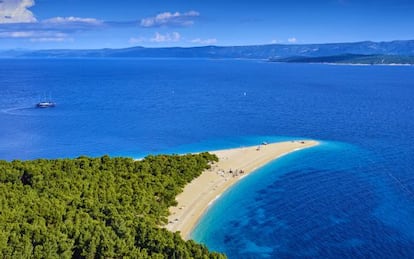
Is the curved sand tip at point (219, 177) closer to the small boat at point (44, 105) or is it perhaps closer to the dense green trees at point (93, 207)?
the dense green trees at point (93, 207)

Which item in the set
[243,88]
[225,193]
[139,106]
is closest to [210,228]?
[225,193]

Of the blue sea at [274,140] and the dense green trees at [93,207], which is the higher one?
the dense green trees at [93,207]

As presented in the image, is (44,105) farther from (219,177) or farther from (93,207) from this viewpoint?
(93,207)

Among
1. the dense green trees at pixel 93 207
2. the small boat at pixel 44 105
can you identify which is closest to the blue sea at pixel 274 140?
the small boat at pixel 44 105

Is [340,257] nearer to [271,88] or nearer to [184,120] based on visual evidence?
[184,120]

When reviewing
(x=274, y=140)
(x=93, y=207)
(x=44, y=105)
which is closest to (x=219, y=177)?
(x=93, y=207)

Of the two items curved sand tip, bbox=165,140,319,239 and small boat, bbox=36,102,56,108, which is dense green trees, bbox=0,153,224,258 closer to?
curved sand tip, bbox=165,140,319,239

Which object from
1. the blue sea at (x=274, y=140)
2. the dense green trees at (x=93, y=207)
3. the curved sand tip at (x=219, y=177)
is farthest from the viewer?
the curved sand tip at (x=219, y=177)
